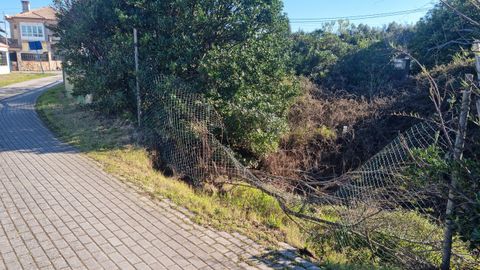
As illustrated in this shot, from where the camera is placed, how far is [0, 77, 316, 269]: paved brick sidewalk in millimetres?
3482

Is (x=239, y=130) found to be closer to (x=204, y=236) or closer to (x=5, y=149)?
(x=204, y=236)

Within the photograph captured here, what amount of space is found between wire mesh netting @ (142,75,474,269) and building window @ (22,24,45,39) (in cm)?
4643

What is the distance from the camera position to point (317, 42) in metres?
17.9

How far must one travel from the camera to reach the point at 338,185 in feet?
24.3

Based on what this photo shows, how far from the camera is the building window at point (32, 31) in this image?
45344mm

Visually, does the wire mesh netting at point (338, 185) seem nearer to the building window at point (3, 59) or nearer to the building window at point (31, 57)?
the building window at point (3, 59)

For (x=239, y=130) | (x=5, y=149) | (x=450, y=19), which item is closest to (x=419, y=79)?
(x=450, y=19)

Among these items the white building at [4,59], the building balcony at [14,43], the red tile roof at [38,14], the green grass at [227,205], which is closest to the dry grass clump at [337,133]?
the green grass at [227,205]

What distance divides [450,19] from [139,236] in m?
13.8

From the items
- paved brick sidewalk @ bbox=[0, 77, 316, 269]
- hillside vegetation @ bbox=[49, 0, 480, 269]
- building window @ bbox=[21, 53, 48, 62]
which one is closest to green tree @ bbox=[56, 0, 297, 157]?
hillside vegetation @ bbox=[49, 0, 480, 269]

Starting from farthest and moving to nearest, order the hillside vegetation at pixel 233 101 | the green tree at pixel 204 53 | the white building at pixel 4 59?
the white building at pixel 4 59 < the green tree at pixel 204 53 < the hillside vegetation at pixel 233 101

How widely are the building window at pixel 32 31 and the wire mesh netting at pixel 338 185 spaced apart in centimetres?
4643

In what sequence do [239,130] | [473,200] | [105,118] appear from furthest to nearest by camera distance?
[105,118] < [239,130] < [473,200]

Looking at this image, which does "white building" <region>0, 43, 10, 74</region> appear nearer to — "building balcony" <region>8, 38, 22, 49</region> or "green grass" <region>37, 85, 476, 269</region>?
"building balcony" <region>8, 38, 22, 49</region>
